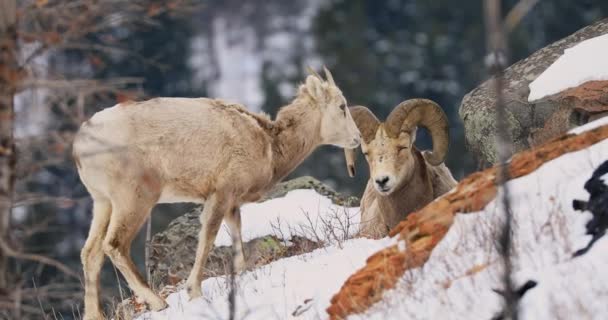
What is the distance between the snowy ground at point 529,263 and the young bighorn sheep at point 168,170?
9.83ft

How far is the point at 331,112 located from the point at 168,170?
6.42 feet

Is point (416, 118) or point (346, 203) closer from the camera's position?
point (416, 118)

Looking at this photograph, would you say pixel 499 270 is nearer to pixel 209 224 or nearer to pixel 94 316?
pixel 209 224

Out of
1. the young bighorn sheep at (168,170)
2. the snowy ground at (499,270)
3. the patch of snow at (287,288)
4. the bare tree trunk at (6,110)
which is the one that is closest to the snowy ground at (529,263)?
the snowy ground at (499,270)

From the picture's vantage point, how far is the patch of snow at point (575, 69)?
8.92 meters

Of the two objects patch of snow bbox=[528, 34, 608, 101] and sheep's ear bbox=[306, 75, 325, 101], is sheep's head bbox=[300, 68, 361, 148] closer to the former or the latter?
sheep's ear bbox=[306, 75, 325, 101]

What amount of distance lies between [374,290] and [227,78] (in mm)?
54886

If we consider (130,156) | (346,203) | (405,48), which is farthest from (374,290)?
(405,48)

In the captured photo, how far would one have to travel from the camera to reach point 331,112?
9.74m

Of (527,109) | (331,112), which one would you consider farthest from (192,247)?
(527,109)

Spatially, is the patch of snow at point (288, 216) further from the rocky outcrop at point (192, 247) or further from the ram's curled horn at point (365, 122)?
the ram's curled horn at point (365, 122)

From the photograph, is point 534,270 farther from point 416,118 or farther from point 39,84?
point 416,118

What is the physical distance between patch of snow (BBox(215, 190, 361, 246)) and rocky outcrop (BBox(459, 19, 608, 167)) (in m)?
Answer: 1.51

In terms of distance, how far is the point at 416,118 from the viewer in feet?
30.3
